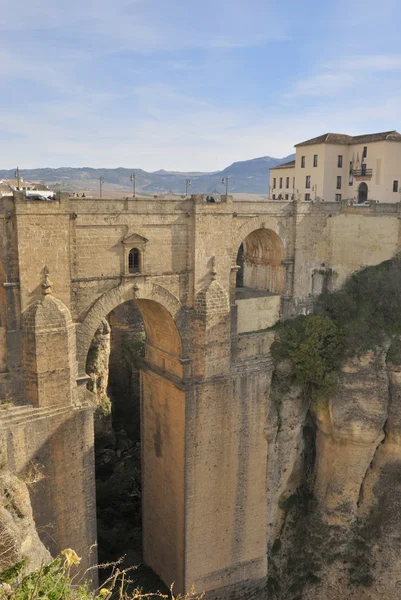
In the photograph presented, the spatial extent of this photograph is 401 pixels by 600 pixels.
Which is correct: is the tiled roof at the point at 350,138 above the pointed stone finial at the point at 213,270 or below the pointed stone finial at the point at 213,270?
above

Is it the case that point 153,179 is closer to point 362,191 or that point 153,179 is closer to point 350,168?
point 350,168

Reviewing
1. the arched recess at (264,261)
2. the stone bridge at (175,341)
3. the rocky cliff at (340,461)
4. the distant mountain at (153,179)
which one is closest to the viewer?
the stone bridge at (175,341)

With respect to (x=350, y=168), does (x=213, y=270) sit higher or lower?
lower

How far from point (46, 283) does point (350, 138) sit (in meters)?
28.0

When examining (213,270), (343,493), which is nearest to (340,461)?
(343,493)

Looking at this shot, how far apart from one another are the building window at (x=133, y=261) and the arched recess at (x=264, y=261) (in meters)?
6.16

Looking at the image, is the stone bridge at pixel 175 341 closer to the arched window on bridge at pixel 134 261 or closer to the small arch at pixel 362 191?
the arched window on bridge at pixel 134 261

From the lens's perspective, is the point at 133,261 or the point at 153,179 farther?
the point at 153,179

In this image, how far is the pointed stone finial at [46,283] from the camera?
15.8m

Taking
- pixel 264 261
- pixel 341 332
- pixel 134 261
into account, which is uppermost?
pixel 134 261

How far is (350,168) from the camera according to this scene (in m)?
36.7

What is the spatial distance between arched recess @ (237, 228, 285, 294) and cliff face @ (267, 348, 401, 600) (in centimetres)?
396

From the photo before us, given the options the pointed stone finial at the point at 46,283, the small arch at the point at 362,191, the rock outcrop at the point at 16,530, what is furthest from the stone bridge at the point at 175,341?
the small arch at the point at 362,191

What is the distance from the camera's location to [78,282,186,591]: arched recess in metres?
19.5
